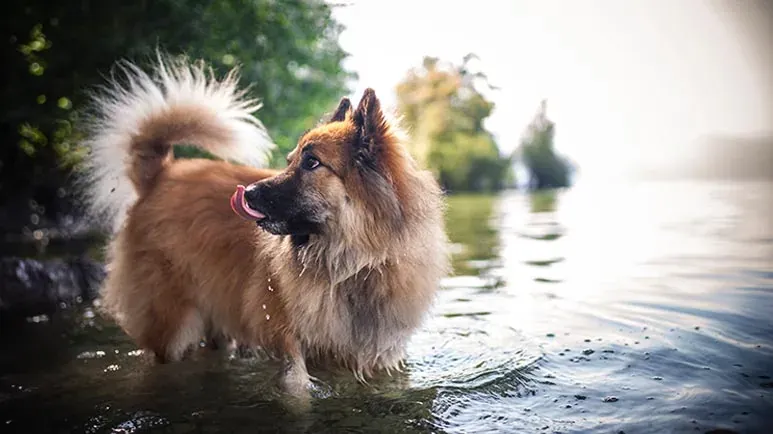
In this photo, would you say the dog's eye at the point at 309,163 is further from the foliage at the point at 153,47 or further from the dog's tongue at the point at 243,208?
the foliage at the point at 153,47

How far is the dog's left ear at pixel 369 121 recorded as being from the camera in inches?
94.0

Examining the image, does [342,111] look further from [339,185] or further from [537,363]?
[537,363]

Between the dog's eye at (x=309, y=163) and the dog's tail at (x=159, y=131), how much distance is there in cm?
89

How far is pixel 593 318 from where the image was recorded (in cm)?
341

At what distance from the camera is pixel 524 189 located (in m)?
5.32

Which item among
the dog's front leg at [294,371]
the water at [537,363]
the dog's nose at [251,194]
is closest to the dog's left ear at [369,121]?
the dog's nose at [251,194]

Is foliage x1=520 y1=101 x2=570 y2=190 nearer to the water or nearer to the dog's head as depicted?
the water

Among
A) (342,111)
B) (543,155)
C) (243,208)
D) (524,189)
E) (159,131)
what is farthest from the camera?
(524,189)

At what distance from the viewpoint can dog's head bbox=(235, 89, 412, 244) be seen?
2395mm

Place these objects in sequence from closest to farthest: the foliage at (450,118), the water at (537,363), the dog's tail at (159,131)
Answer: the water at (537,363), the dog's tail at (159,131), the foliage at (450,118)

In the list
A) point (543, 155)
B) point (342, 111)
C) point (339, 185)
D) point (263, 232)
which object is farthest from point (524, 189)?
point (339, 185)

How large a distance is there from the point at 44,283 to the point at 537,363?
3727 mm

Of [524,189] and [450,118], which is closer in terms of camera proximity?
[450,118]

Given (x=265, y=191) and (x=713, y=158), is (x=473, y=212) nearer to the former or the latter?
(x=713, y=158)
